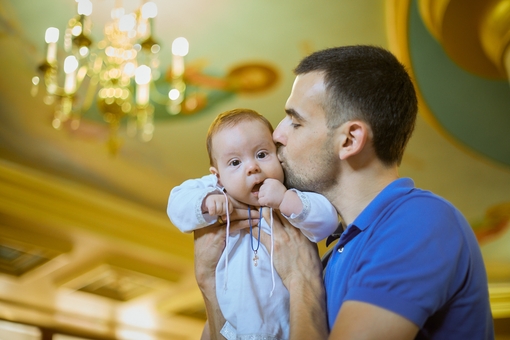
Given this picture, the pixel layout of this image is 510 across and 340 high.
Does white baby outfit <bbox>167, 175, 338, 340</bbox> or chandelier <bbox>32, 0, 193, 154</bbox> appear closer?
white baby outfit <bbox>167, 175, 338, 340</bbox>

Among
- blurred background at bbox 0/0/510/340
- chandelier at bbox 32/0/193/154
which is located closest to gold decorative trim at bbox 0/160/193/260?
blurred background at bbox 0/0/510/340

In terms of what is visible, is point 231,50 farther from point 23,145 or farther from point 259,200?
point 259,200

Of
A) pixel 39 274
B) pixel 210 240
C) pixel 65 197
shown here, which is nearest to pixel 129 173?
pixel 65 197

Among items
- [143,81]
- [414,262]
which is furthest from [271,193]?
[143,81]

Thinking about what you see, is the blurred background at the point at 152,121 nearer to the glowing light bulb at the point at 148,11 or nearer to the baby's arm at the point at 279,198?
the glowing light bulb at the point at 148,11

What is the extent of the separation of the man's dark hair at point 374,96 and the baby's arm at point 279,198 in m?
0.27

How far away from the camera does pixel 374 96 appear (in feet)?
6.60

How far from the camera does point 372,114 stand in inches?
79.4

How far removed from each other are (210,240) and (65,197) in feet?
21.0

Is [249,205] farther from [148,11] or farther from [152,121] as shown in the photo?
[152,121]

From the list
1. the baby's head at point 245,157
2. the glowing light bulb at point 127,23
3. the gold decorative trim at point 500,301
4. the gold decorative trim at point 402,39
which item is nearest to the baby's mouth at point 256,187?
the baby's head at point 245,157

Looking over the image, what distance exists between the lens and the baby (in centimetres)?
200

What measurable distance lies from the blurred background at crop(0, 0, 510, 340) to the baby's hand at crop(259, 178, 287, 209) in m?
3.44

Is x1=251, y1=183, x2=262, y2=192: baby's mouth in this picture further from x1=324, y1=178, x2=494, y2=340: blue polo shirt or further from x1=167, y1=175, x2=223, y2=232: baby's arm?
x1=324, y1=178, x2=494, y2=340: blue polo shirt
